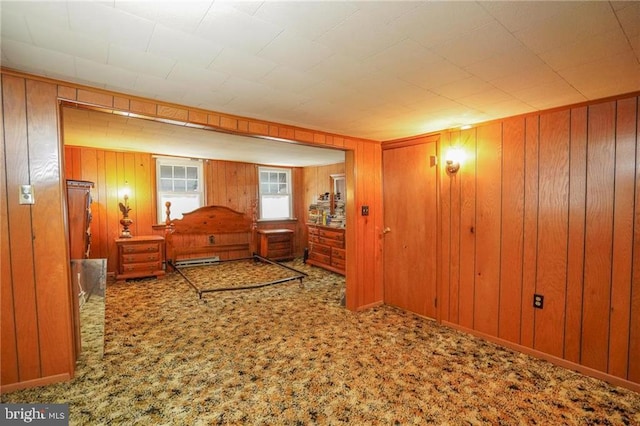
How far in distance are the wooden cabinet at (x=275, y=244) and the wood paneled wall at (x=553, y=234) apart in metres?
4.03

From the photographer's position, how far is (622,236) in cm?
220

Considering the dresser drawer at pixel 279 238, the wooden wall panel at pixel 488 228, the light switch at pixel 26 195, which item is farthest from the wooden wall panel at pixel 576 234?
the dresser drawer at pixel 279 238

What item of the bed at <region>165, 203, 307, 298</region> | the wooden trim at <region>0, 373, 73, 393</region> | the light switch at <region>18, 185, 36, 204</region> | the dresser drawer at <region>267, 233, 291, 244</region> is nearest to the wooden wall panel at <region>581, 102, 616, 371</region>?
the bed at <region>165, 203, 307, 298</region>

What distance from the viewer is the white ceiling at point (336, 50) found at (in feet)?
4.13

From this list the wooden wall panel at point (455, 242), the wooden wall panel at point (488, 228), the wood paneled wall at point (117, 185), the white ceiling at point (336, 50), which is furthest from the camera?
the wood paneled wall at point (117, 185)

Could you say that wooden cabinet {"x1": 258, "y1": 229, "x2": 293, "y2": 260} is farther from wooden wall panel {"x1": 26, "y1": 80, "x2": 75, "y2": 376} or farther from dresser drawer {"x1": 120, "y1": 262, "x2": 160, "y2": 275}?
wooden wall panel {"x1": 26, "y1": 80, "x2": 75, "y2": 376}

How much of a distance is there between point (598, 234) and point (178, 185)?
20.7ft

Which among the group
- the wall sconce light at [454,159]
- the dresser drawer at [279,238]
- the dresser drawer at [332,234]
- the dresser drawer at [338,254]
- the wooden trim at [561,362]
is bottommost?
the wooden trim at [561,362]

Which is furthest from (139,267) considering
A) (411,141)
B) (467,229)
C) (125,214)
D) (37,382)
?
(467,229)

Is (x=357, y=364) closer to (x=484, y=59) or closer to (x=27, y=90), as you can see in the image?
(x=484, y=59)

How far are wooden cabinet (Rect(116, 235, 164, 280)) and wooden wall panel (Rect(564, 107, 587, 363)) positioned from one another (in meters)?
5.48

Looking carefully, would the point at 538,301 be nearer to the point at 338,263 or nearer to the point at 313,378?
the point at 313,378

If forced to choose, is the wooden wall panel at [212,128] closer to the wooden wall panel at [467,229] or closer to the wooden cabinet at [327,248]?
the wooden wall panel at [467,229]

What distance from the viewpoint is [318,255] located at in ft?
19.8
